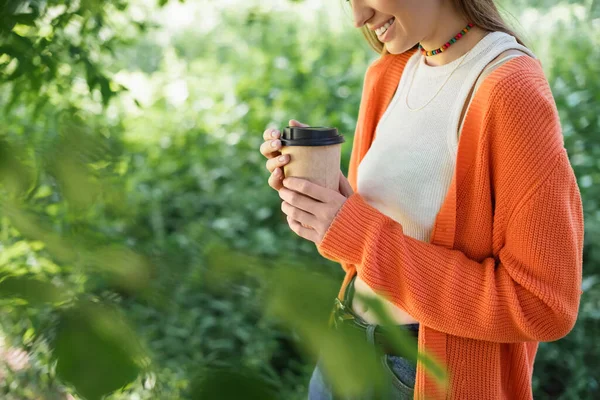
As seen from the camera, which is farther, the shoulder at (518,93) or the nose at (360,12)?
the nose at (360,12)

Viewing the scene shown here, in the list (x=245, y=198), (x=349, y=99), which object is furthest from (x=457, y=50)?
(x=349, y=99)

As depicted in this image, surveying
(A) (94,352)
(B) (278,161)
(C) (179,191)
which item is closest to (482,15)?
(B) (278,161)

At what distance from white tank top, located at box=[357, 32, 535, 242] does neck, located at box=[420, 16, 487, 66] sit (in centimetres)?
2

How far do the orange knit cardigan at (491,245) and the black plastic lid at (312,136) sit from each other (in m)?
0.12

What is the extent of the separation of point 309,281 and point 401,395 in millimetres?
978

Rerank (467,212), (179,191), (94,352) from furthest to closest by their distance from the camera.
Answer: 1. (179,191)
2. (467,212)
3. (94,352)

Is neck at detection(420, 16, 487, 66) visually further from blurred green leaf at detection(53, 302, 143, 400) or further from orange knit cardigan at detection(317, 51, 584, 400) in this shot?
blurred green leaf at detection(53, 302, 143, 400)

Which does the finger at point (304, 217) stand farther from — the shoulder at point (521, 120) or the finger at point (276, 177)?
the shoulder at point (521, 120)

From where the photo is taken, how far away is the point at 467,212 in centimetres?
120

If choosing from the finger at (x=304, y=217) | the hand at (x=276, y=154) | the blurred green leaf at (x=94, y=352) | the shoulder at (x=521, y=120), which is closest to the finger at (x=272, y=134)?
the hand at (x=276, y=154)

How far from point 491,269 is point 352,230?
0.79 ft

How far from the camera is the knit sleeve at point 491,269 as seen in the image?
1.11m

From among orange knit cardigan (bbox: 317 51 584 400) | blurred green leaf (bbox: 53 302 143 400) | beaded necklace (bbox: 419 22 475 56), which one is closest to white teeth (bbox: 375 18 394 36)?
beaded necklace (bbox: 419 22 475 56)

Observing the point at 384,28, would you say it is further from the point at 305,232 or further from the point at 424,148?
the point at 305,232
